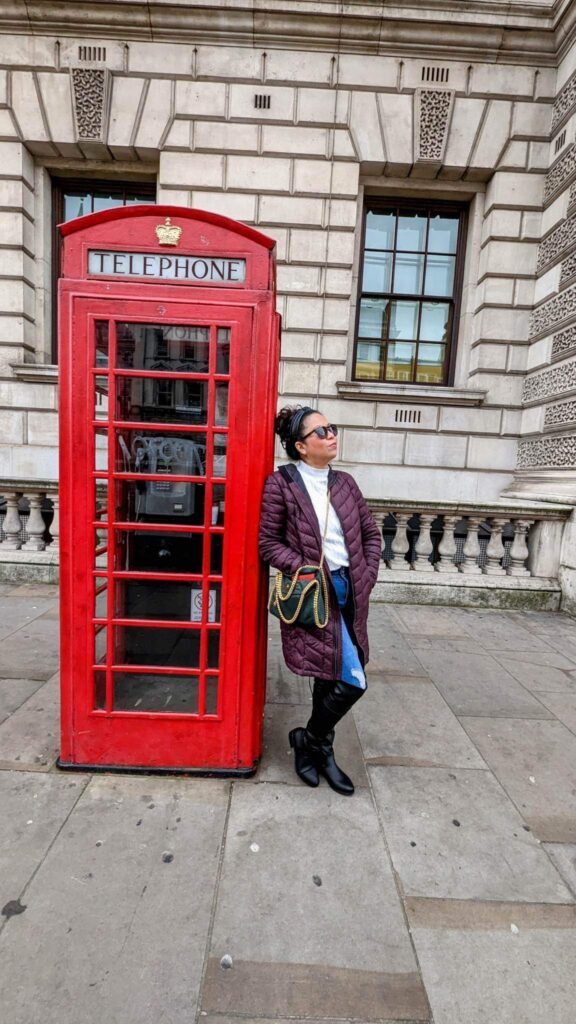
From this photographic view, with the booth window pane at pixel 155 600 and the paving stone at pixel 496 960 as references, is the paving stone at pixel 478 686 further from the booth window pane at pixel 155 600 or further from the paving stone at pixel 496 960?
the booth window pane at pixel 155 600

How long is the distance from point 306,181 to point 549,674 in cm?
711

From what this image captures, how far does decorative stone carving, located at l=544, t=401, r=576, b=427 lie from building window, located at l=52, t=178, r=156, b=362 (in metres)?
6.84

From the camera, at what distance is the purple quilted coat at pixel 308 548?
238cm

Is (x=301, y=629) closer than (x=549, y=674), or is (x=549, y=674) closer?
(x=301, y=629)

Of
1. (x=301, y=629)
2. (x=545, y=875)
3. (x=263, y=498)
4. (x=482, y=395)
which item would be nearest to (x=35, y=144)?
(x=482, y=395)

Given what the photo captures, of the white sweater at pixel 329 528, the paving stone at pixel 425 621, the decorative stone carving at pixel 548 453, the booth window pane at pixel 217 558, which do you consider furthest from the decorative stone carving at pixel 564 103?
the booth window pane at pixel 217 558

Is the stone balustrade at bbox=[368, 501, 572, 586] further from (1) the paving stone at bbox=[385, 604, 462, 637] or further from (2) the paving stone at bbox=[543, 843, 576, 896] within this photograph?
(2) the paving stone at bbox=[543, 843, 576, 896]

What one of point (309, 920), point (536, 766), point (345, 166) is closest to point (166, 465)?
point (309, 920)

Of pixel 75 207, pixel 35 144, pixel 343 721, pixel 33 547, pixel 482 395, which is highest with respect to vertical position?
pixel 35 144

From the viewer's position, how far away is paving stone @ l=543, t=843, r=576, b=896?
205cm

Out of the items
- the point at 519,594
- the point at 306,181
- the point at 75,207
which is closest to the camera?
the point at 519,594

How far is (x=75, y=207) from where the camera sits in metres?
8.06

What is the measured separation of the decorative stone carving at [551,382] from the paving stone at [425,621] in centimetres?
342

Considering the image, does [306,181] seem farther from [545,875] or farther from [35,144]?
[545,875]
